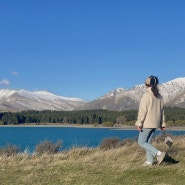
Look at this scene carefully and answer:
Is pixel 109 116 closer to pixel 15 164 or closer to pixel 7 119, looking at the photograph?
pixel 7 119

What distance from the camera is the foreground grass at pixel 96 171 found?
8391 millimetres

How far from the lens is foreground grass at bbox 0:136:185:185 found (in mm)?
8391

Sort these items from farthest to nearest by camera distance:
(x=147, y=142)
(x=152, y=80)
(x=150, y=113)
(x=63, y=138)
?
(x=63, y=138)
(x=147, y=142)
(x=150, y=113)
(x=152, y=80)

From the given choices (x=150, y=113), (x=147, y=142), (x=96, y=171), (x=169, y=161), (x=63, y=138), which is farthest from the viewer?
(x=63, y=138)

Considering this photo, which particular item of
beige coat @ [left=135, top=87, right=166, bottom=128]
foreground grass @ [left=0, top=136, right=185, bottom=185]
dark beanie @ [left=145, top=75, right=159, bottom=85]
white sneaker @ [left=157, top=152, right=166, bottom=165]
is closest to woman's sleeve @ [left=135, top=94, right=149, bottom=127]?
beige coat @ [left=135, top=87, right=166, bottom=128]

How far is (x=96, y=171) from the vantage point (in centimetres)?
928

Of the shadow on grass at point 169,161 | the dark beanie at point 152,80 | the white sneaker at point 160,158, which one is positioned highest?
the dark beanie at point 152,80

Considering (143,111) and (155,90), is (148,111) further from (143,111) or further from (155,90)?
(155,90)

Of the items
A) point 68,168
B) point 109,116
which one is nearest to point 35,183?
point 68,168

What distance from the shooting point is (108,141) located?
18.8 m

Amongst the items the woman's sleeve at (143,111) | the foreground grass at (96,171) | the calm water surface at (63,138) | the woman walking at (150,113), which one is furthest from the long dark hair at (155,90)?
the calm water surface at (63,138)

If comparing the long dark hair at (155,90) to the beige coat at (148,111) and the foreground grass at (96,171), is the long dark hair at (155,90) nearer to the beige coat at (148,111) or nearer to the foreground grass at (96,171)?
the beige coat at (148,111)

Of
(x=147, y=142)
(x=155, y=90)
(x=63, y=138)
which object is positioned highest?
(x=155, y=90)

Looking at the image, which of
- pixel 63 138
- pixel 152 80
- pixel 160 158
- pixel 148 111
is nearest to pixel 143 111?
pixel 148 111
